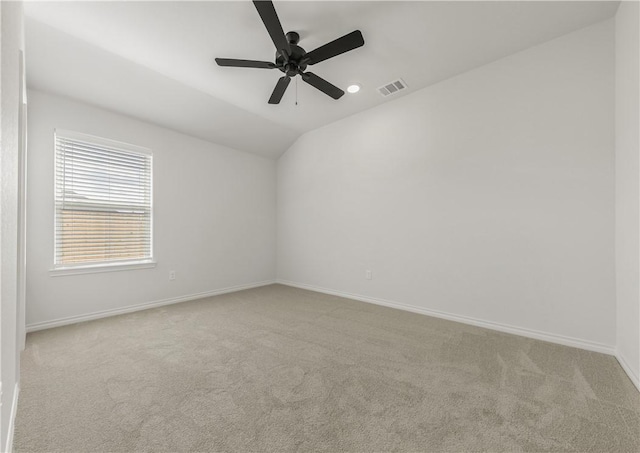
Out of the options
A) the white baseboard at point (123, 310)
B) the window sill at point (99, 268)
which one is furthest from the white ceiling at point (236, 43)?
the white baseboard at point (123, 310)

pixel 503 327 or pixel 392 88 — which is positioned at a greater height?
pixel 392 88

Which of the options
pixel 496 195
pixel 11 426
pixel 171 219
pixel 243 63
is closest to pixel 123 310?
pixel 171 219

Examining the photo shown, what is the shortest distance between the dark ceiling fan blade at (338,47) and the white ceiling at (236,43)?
34cm

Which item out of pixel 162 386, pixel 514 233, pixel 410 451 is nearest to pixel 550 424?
pixel 410 451

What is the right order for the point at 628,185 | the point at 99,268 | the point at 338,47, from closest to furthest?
the point at 628,185, the point at 338,47, the point at 99,268

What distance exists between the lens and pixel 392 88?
3357 millimetres

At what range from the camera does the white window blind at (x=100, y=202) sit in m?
2.98

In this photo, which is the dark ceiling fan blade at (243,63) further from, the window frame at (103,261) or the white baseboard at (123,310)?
the white baseboard at (123,310)

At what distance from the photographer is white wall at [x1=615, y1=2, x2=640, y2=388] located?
191 cm

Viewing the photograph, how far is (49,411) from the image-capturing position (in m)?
1.55

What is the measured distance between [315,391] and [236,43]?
3.05 meters

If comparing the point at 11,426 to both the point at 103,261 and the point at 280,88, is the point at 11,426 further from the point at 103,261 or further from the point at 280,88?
the point at 280,88

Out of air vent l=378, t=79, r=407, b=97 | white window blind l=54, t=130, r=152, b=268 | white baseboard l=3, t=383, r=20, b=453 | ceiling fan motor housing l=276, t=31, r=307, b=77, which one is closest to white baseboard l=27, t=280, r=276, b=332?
white window blind l=54, t=130, r=152, b=268

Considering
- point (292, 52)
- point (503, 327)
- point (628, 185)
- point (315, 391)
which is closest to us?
point (315, 391)
